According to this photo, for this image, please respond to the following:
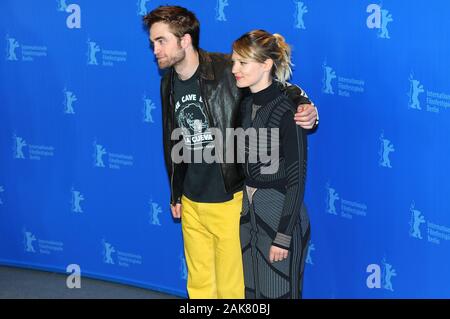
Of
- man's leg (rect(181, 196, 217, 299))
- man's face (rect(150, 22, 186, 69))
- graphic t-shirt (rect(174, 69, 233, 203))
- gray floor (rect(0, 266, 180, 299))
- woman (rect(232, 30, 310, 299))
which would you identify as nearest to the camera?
woman (rect(232, 30, 310, 299))

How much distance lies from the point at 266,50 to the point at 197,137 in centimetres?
66

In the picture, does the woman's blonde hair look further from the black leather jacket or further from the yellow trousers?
the yellow trousers

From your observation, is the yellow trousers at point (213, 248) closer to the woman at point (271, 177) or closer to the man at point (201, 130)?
the man at point (201, 130)

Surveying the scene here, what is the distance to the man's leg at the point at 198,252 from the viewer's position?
409 centimetres

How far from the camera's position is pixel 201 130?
155 inches

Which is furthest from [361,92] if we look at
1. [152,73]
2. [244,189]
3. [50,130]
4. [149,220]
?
[50,130]

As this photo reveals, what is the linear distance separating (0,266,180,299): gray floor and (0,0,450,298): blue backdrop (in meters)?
0.08

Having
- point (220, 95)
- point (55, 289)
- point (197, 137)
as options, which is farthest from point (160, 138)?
point (55, 289)

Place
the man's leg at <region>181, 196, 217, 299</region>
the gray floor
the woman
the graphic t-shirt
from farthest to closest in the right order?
the gray floor, the man's leg at <region>181, 196, 217, 299</region>, the graphic t-shirt, the woman

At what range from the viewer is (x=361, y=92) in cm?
410

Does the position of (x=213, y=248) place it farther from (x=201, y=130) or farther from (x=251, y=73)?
(x=251, y=73)

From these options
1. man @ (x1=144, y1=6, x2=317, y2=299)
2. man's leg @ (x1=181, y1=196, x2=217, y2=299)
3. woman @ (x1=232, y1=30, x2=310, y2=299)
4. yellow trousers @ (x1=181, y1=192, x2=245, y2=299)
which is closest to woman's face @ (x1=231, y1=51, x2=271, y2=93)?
woman @ (x1=232, y1=30, x2=310, y2=299)

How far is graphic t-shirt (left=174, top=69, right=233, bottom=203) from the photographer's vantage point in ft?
12.9

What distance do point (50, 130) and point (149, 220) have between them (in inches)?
36.8
